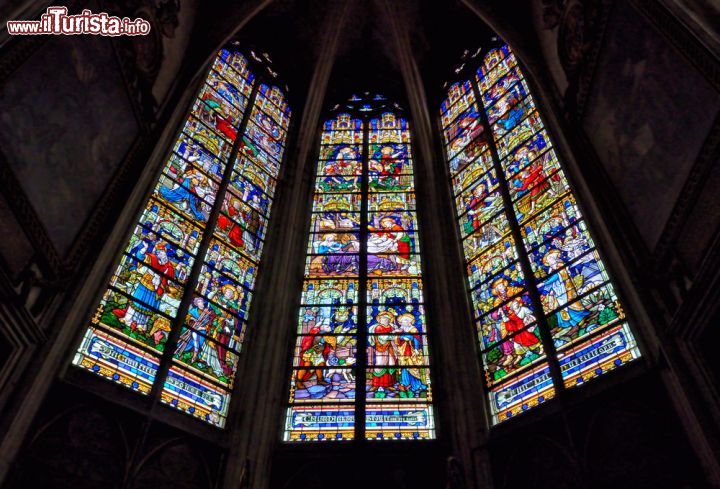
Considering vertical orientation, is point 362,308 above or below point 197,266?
below

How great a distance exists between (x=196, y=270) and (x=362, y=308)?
7.27 feet

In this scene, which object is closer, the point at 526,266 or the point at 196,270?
the point at 526,266

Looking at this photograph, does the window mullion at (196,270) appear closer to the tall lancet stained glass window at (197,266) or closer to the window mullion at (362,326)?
the tall lancet stained glass window at (197,266)

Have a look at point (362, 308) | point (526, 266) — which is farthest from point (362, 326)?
point (526, 266)

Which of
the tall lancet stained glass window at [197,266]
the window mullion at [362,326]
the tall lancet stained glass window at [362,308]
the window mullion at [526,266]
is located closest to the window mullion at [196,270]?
the tall lancet stained glass window at [197,266]

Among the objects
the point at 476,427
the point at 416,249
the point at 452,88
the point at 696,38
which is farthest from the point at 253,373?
the point at 452,88

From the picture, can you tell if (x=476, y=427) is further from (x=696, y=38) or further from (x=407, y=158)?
(x=407, y=158)

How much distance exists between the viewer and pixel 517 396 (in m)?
6.91

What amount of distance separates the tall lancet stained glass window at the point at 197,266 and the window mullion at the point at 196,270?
14 millimetres

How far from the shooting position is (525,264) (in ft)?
26.2

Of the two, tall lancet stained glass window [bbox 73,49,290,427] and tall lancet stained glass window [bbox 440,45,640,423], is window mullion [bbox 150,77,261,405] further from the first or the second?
tall lancet stained glass window [bbox 440,45,640,423]

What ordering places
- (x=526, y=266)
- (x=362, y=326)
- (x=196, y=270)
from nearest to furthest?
(x=526, y=266) → (x=196, y=270) → (x=362, y=326)

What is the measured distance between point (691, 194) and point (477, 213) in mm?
3945

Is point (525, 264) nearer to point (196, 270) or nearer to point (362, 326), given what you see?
point (362, 326)
